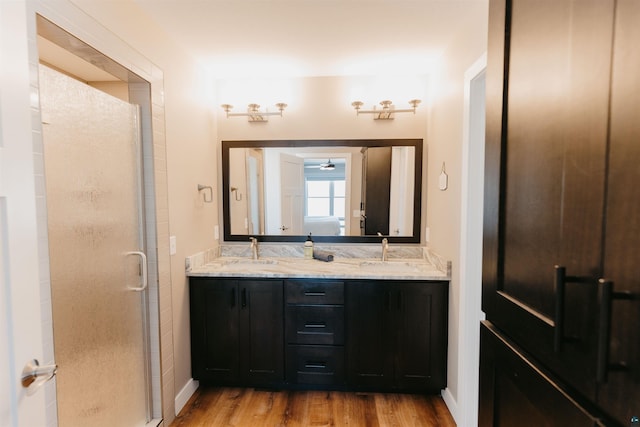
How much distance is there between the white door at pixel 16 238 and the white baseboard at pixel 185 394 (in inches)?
56.7

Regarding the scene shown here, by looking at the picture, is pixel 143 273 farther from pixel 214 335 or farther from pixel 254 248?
pixel 254 248

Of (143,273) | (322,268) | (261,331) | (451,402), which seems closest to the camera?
(143,273)

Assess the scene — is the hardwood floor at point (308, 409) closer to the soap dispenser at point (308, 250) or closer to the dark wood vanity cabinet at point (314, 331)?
the dark wood vanity cabinet at point (314, 331)

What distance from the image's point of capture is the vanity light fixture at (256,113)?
2742mm

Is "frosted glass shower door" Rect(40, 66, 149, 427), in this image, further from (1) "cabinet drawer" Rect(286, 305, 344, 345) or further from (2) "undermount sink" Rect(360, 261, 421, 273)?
(2) "undermount sink" Rect(360, 261, 421, 273)

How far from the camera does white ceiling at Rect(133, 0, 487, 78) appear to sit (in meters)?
1.74

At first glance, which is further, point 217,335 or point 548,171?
point 217,335

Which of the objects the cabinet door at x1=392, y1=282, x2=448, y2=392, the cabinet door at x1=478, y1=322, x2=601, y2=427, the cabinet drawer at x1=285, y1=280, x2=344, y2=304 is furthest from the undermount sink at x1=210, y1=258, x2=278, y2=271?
the cabinet door at x1=478, y1=322, x2=601, y2=427

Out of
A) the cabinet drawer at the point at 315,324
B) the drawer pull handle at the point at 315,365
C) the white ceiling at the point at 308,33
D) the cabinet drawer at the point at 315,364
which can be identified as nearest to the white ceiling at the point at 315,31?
the white ceiling at the point at 308,33

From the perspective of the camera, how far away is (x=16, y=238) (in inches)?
32.9

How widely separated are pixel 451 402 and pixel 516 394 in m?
1.66

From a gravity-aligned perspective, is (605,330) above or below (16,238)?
below

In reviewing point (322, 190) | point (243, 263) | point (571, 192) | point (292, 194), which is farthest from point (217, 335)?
point (571, 192)

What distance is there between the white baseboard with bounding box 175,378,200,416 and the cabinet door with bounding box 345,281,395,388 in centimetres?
122
